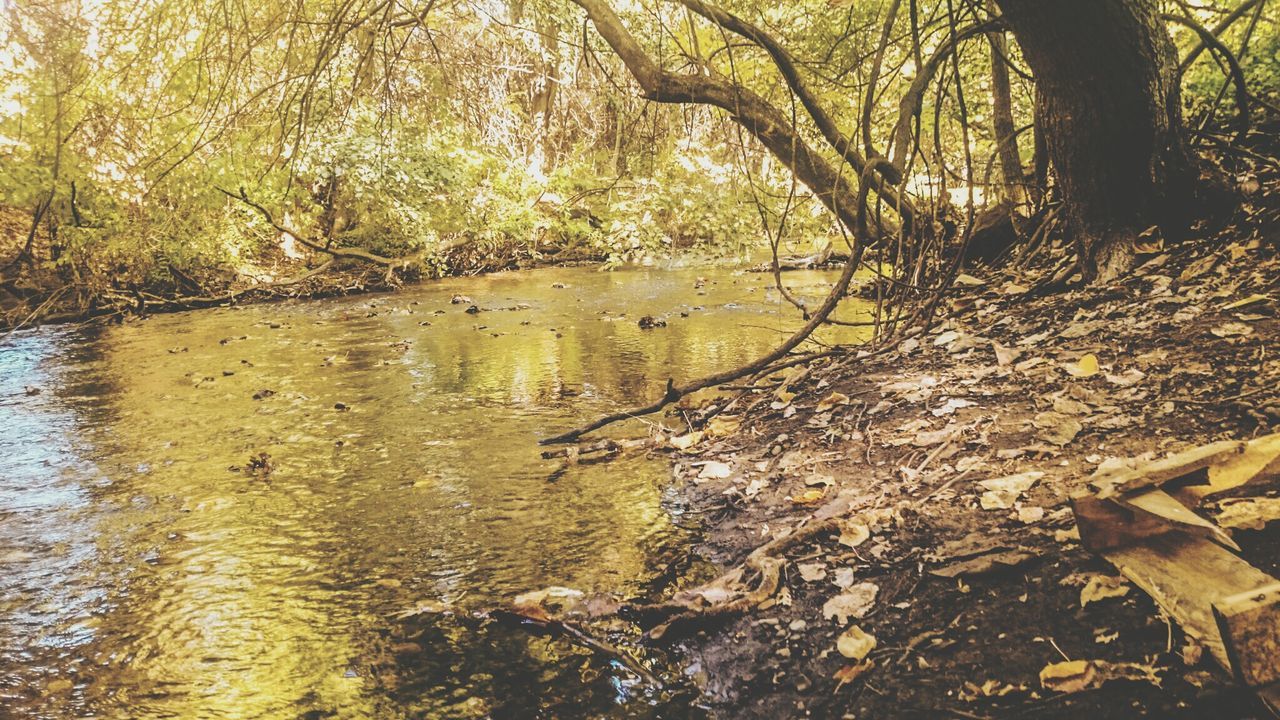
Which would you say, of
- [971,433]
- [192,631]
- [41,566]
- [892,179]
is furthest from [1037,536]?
[41,566]

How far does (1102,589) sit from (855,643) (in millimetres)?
590

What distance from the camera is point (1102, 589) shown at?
5.69 feet

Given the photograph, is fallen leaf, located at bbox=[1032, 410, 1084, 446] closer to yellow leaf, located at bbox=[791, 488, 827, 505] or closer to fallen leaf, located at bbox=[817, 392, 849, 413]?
yellow leaf, located at bbox=[791, 488, 827, 505]

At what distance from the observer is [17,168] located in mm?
8766

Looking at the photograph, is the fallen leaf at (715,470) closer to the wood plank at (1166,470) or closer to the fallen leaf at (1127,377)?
the fallen leaf at (1127,377)

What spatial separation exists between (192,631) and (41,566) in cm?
104

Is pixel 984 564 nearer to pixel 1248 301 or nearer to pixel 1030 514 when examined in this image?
pixel 1030 514

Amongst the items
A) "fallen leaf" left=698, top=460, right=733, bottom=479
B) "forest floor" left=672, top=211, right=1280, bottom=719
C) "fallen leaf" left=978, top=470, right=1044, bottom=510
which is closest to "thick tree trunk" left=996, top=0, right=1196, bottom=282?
"forest floor" left=672, top=211, right=1280, bottom=719

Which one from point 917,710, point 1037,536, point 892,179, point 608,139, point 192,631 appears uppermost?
point 608,139

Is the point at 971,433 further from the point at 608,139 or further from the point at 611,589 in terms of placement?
the point at 608,139

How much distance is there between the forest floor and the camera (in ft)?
5.40

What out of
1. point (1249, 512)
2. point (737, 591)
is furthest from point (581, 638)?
point (1249, 512)

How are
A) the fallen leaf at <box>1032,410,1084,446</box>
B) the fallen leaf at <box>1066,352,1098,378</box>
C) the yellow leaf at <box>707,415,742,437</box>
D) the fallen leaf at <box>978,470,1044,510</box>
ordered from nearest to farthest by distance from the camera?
1. the fallen leaf at <box>978,470,1044,510</box>
2. the fallen leaf at <box>1032,410,1084,446</box>
3. the fallen leaf at <box>1066,352,1098,378</box>
4. the yellow leaf at <box>707,415,742,437</box>

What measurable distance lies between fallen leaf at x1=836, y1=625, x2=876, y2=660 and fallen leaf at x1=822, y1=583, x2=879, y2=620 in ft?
0.21
